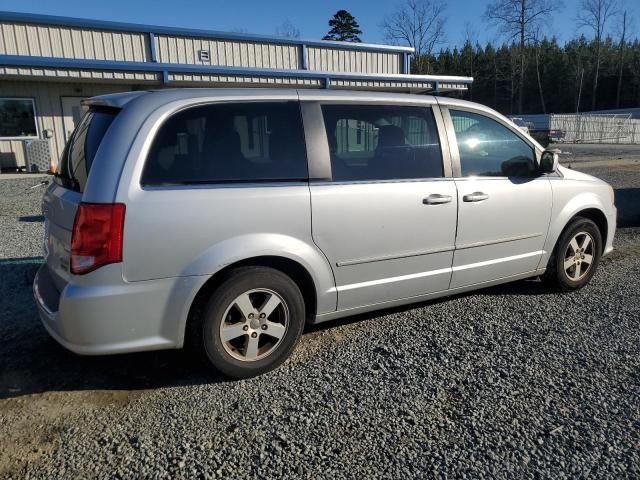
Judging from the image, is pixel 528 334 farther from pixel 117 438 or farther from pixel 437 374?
pixel 117 438

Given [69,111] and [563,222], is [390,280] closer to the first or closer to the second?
[563,222]

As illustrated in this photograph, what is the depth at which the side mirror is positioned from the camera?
4352mm

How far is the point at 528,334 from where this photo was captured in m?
3.85

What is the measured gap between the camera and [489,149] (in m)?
4.21

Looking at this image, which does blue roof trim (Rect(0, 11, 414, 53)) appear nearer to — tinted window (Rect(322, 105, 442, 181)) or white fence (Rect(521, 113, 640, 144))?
tinted window (Rect(322, 105, 442, 181))

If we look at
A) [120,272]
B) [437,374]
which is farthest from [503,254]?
[120,272]

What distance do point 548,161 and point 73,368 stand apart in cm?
405

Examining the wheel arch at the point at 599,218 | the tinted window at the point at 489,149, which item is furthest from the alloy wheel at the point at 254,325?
the wheel arch at the point at 599,218

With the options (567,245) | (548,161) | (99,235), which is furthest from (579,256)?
(99,235)

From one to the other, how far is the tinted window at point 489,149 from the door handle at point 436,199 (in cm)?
31

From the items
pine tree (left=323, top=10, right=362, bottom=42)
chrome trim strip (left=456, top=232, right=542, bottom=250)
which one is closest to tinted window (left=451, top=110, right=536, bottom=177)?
chrome trim strip (left=456, top=232, right=542, bottom=250)

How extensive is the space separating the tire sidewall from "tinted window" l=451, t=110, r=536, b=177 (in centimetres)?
75

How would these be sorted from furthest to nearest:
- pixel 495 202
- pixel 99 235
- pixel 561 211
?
pixel 561 211
pixel 495 202
pixel 99 235

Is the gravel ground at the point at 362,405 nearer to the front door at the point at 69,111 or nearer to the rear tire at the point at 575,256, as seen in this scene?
the rear tire at the point at 575,256
